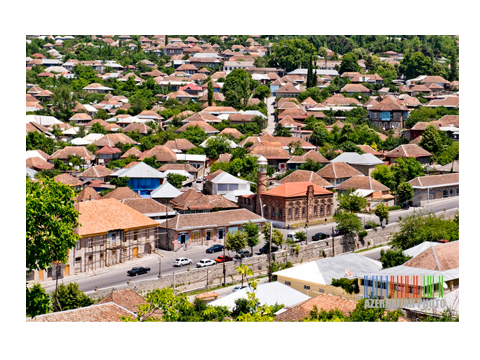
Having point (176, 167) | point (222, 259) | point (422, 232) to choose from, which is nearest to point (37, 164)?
point (176, 167)

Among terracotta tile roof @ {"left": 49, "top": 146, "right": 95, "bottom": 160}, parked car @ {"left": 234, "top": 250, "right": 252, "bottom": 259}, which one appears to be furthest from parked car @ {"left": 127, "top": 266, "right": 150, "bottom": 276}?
terracotta tile roof @ {"left": 49, "top": 146, "right": 95, "bottom": 160}

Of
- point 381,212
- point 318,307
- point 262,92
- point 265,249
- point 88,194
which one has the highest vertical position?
point 262,92

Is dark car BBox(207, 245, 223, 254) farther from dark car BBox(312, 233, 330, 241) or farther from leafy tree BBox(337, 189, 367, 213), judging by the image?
leafy tree BBox(337, 189, 367, 213)

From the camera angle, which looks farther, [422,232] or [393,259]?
[422,232]

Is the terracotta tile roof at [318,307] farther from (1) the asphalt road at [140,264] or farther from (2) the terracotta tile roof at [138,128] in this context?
(2) the terracotta tile roof at [138,128]

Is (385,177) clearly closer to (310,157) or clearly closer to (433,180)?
(433,180)

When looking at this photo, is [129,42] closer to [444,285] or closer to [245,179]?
[245,179]
